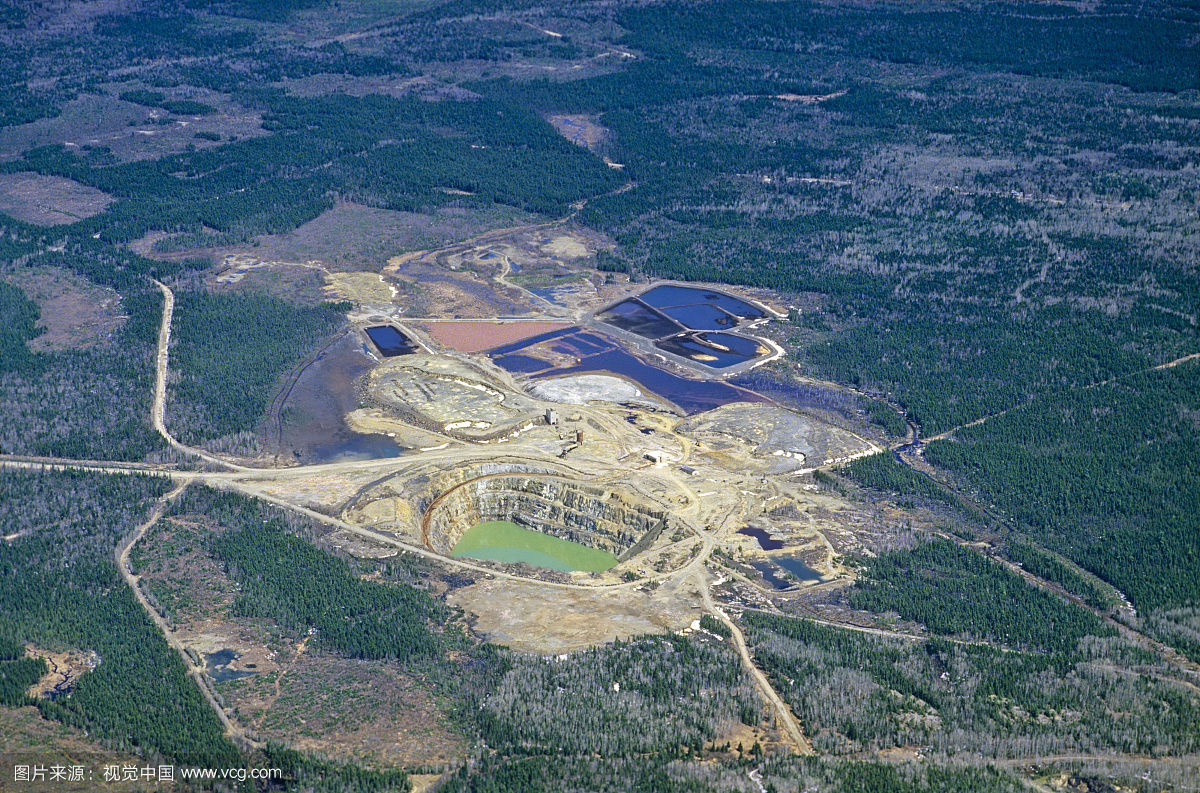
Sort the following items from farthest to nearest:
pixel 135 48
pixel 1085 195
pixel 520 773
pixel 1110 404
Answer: pixel 135 48 < pixel 1085 195 < pixel 1110 404 < pixel 520 773

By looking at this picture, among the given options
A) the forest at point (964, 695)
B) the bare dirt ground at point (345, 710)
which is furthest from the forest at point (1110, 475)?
the bare dirt ground at point (345, 710)

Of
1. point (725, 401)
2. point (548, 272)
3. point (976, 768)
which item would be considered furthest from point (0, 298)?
point (976, 768)

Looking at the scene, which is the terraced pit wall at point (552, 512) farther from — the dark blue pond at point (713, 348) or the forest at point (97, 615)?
the dark blue pond at point (713, 348)

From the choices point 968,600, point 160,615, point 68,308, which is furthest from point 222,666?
point 68,308

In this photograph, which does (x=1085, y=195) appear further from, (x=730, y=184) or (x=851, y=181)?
(x=730, y=184)

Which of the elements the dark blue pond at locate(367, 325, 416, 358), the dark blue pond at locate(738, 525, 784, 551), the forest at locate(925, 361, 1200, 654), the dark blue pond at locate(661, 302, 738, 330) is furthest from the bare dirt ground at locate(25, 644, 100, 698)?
the dark blue pond at locate(661, 302, 738, 330)

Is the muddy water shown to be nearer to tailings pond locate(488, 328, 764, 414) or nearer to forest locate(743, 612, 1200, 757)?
tailings pond locate(488, 328, 764, 414)
